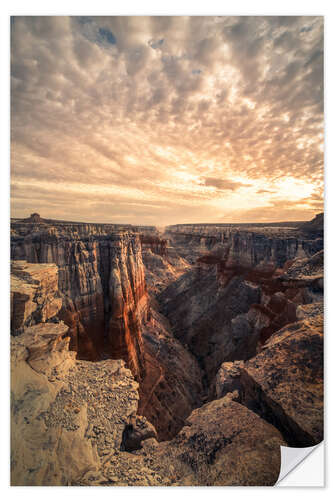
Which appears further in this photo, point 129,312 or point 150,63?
point 129,312

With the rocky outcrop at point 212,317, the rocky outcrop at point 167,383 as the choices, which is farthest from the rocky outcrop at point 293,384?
the rocky outcrop at point 212,317

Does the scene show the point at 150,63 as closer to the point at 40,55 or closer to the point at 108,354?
the point at 40,55

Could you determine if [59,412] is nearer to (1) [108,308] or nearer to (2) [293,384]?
(2) [293,384]

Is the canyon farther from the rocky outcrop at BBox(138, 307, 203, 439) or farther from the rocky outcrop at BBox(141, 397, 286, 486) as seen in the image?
the rocky outcrop at BBox(138, 307, 203, 439)

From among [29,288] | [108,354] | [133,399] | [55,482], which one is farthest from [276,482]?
[108,354]

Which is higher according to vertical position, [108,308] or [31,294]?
[31,294]

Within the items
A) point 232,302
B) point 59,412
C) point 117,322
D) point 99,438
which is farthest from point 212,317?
point 59,412
